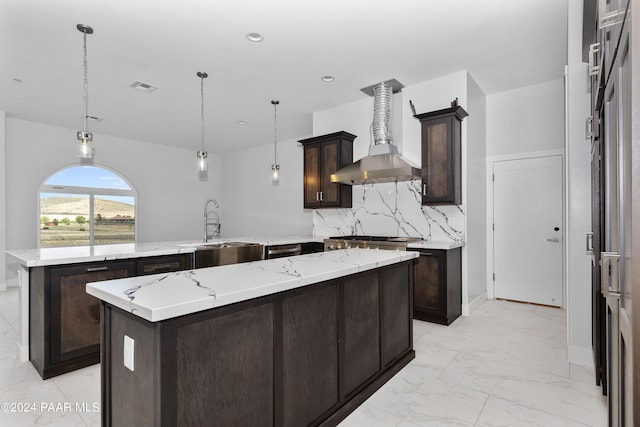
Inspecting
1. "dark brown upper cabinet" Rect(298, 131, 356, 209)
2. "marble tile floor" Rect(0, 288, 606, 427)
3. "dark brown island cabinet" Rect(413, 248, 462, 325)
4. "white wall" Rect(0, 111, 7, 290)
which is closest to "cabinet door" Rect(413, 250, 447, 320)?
"dark brown island cabinet" Rect(413, 248, 462, 325)

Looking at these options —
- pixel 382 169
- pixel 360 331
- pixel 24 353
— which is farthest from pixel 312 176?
pixel 24 353

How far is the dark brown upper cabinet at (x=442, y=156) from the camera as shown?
12.8 ft

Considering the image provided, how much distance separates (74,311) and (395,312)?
8.51ft

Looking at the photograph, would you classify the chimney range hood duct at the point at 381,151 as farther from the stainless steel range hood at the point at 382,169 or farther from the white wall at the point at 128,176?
the white wall at the point at 128,176

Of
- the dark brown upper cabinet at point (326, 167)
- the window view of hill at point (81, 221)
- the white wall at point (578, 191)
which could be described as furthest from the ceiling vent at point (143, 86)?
the white wall at point (578, 191)

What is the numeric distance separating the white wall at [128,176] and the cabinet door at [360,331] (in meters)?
6.57

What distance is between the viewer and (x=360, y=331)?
2.18 meters

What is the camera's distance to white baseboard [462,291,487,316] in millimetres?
4086

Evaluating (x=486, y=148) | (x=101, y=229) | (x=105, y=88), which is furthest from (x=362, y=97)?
(x=101, y=229)

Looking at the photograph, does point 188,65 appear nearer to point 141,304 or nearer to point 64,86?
point 64,86

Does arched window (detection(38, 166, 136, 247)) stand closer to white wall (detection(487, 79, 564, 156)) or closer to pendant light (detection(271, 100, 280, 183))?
pendant light (detection(271, 100, 280, 183))

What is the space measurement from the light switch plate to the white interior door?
479 cm

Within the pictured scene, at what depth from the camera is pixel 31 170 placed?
594cm

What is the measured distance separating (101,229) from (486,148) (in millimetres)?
7385
